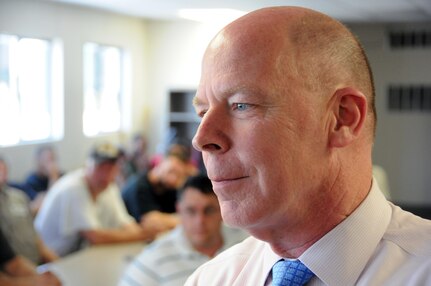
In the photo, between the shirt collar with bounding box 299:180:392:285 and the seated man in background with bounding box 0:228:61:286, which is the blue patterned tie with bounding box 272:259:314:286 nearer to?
the shirt collar with bounding box 299:180:392:285

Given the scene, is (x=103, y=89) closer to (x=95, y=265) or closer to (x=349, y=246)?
(x=95, y=265)

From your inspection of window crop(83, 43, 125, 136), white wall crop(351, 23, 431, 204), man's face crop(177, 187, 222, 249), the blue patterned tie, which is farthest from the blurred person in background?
the blue patterned tie

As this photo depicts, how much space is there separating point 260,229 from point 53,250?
3.06 meters

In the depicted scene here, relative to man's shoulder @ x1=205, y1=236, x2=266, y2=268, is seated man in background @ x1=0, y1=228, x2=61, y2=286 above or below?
below

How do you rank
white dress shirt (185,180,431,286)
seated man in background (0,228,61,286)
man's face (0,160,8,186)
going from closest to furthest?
white dress shirt (185,180,431,286)
seated man in background (0,228,61,286)
man's face (0,160,8,186)

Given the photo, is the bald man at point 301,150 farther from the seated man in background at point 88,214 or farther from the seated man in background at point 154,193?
the seated man in background at point 154,193

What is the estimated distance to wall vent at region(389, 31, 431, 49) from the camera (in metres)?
7.14

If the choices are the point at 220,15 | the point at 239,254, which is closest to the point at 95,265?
the point at 220,15

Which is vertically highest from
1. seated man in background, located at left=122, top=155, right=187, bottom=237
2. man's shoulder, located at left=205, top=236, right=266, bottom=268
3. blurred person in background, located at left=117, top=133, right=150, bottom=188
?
man's shoulder, located at left=205, top=236, right=266, bottom=268

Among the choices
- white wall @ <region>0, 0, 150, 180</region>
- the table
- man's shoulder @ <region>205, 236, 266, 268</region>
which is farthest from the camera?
white wall @ <region>0, 0, 150, 180</region>

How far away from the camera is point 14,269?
305 centimetres

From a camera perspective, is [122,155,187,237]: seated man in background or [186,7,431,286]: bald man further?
[122,155,187,237]: seated man in background

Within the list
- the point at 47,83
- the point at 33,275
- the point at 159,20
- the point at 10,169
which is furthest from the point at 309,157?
the point at 159,20

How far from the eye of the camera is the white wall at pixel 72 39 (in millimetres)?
→ 6230
